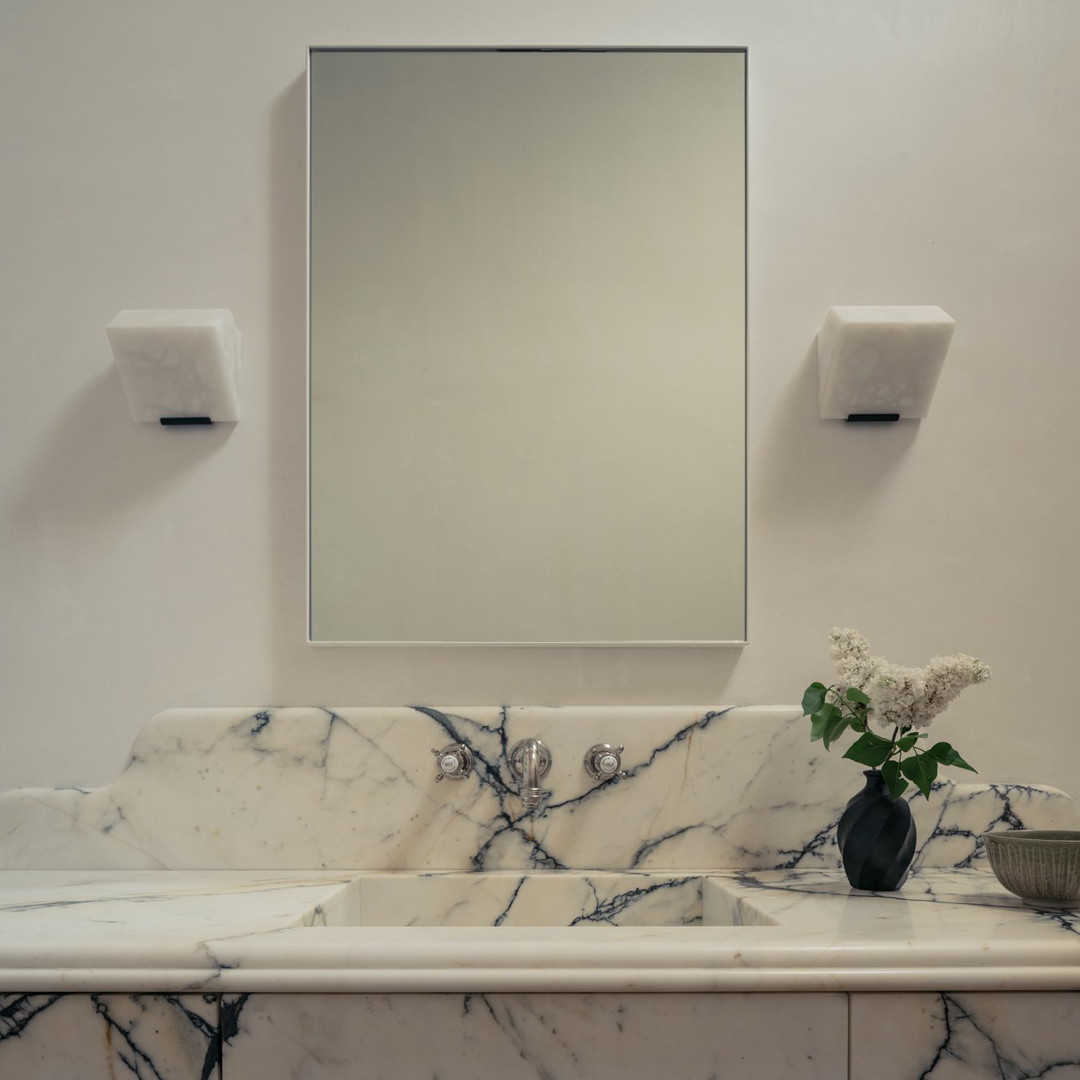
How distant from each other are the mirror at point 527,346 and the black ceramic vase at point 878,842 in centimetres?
29

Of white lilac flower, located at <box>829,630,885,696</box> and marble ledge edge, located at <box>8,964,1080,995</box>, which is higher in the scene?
white lilac flower, located at <box>829,630,885,696</box>

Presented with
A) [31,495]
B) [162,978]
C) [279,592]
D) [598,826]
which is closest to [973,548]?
[598,826]

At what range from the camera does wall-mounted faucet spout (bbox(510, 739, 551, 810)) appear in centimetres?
134

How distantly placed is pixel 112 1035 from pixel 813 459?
1061 mm

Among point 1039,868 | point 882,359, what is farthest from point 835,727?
point 882,359

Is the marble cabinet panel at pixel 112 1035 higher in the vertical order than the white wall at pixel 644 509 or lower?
lower

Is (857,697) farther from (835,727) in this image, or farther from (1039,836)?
(1039,836)

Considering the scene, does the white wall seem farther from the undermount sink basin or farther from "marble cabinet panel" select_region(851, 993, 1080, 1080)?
"marble cabinet panel" select_region(851, 993, 1080, 1080)

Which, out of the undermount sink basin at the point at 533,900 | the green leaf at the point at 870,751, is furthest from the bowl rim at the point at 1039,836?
the undermount sink basin at the point at 533,900

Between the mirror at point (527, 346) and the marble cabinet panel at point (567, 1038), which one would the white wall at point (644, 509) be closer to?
the mirror at point (527, 346)

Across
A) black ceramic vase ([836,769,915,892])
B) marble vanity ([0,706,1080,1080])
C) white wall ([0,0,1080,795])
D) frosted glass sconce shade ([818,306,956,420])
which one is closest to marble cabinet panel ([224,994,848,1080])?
marble vanity ([0,706,1080,1080])

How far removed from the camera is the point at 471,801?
139 centimetres

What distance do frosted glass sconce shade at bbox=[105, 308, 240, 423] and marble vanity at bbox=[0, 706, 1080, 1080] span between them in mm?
405

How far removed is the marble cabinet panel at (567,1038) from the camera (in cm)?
94
